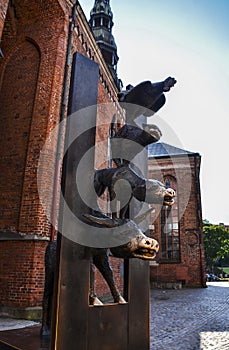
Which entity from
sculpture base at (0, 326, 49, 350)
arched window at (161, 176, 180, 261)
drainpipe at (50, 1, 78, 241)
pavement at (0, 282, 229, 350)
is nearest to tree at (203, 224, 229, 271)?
arched window at (161, 176, 180, 261)

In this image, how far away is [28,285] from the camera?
6504 millimetres

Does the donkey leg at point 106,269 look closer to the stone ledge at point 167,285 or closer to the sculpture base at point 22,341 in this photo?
the sculpture base at point 22,341

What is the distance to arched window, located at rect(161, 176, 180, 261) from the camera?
65.5 ft

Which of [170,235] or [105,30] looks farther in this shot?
[170,235]

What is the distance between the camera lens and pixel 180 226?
66.6 ft

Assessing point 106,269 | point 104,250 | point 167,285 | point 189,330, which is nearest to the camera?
point 104,250

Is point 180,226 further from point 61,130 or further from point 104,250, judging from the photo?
point 104,250

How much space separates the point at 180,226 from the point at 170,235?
0.94 meters

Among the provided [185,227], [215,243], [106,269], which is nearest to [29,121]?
[106,269]

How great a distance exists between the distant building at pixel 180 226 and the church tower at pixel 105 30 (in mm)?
8050

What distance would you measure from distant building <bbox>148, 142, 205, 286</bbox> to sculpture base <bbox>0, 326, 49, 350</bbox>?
53.2ft

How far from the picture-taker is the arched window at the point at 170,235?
19953mm

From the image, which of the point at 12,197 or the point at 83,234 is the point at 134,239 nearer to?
the point at 83,234

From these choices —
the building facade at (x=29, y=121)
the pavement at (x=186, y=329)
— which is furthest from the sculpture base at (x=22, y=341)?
the building facade at (x=29, y=121)
